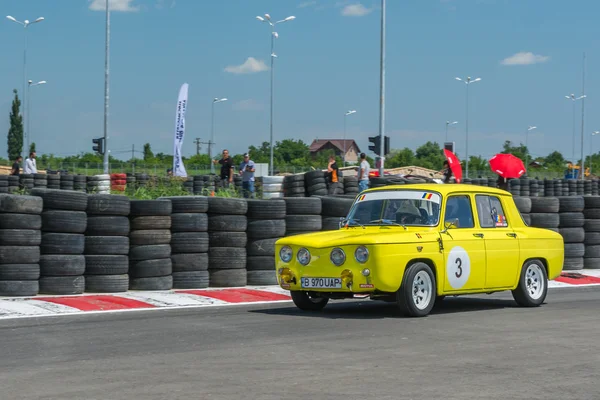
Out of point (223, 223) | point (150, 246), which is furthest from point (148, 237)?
point (223, 223)

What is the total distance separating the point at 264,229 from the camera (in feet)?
49.2

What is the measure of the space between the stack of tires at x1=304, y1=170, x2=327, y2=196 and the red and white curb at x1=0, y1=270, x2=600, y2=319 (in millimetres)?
17212

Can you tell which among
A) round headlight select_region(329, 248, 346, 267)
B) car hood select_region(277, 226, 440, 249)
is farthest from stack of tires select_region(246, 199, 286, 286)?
round headlight select_region(329, 248, 346, 267)

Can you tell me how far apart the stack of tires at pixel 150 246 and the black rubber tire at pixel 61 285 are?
900 millimetres

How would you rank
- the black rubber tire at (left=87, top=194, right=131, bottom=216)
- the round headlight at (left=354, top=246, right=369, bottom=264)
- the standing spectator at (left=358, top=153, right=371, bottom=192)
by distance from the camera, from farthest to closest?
the standing spectator at (left=358, top=153, right=371, bottom=192)
the black rubber tire at (left=87, top=194, right=131, bottom=216)
the round headlight at (left=354, top=246, right=369, bottom=264)

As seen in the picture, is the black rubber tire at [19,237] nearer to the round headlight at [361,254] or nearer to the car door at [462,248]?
the round headlight at [361,254]

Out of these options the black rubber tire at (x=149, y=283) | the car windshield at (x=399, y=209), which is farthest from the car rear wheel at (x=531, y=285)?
the black rubber tire at (x=149, y=283)

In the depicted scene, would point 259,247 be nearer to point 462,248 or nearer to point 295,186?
point 462,248

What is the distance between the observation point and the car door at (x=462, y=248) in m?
11.9

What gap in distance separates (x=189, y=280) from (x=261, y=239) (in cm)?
133

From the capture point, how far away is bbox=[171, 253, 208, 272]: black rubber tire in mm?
14281

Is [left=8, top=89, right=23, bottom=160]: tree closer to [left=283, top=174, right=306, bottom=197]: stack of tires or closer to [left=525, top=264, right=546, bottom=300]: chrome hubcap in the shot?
[left=283, top=174, right=306, bottom=197]: stack of tires

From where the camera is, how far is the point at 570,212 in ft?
60.6

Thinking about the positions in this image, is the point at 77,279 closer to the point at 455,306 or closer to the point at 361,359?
the point at 455,306
